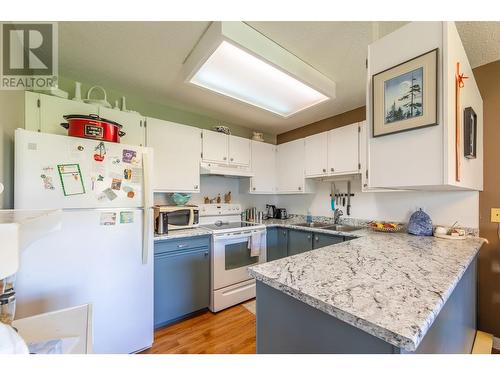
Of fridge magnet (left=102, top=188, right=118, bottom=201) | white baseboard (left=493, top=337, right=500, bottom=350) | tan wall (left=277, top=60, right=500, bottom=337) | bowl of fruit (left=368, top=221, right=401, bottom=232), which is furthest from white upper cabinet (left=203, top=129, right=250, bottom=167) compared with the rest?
white baseboard (left=493, top=337, right=500, bottom=350)

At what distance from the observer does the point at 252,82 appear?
1.76m

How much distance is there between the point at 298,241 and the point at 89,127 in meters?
2.33

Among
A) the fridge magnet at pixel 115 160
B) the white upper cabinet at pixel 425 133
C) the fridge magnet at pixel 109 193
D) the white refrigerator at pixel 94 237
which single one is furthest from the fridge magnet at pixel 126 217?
the white upper cabinet at pixel 425 133

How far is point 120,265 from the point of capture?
60.1 inches

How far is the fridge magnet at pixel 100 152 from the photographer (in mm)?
1447

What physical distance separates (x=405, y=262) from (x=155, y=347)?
192cm

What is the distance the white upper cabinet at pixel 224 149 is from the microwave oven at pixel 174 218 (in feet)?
2.14

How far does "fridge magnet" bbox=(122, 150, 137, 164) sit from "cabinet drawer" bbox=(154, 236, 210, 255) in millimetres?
771

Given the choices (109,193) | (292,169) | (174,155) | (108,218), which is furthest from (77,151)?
(292,169)

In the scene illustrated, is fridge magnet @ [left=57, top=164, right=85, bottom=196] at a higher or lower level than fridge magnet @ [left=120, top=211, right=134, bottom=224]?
higher

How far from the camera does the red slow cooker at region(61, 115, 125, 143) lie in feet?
4.60

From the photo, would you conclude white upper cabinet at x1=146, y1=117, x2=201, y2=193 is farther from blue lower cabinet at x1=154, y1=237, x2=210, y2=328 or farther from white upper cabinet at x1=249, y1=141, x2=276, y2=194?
white upper cabinet at x1=249, y1=141, x2=276, y2=194

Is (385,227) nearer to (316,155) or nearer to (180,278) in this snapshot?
(316,155)
